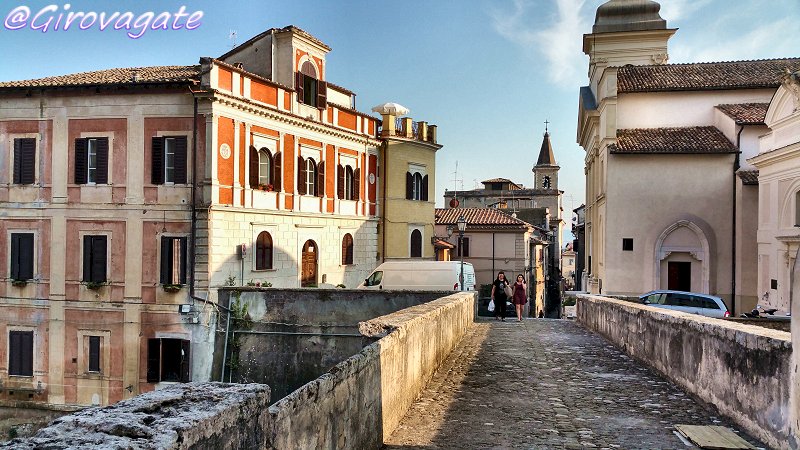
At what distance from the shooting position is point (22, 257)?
80.2 ft

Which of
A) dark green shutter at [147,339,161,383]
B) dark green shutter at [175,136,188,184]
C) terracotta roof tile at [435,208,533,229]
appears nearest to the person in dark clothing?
dark green shutter at [175,136,188,184]

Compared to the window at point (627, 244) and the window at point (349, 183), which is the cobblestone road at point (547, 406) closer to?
the window at point (627, 244)

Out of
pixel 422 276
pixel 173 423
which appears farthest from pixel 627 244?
pixel 173 423

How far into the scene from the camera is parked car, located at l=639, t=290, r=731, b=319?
19.1 meters

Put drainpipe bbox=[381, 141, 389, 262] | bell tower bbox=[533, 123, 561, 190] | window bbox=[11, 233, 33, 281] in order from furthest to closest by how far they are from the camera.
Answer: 1. bell tower bbox=[533, 123, 561, 190]
2. drainpipe bbox=[381, 141, 389, 262]
3. window bbox=[11, 233, 33, 281]

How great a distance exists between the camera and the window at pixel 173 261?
23.4m

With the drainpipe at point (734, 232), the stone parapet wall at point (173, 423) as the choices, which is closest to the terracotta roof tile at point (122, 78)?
the stone parapet wall at point (173, 423)

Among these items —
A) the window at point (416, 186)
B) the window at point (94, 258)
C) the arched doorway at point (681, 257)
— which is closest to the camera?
the window at point (94, 258)

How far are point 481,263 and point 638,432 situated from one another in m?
41.3

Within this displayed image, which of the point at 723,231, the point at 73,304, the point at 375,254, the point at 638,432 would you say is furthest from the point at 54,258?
the point at 723,231

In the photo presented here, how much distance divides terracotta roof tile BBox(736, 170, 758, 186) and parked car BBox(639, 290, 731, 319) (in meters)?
11.1

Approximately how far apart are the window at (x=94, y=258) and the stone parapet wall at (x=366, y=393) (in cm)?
1801

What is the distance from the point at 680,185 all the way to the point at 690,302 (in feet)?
37.3

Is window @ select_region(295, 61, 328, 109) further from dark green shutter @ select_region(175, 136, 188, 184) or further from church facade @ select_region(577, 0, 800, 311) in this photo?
church facade @ select_region(577, 0, 800, 311)
